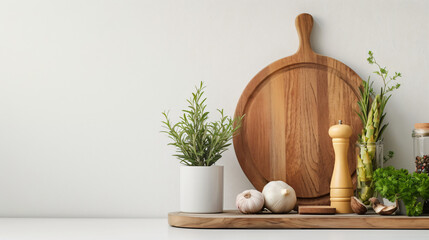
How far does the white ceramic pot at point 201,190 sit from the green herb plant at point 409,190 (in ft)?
1.27

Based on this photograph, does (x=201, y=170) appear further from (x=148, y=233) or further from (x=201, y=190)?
(x=148, y=233)

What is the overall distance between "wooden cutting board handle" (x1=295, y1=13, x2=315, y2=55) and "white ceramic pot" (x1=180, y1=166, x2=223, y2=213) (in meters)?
0.43

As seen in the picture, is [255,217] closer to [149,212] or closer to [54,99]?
[149,212]

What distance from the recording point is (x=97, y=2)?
1522 millimetres

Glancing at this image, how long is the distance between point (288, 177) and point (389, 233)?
0.38 metres

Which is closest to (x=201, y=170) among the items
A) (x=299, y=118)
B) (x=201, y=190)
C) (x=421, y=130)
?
(x=201, y=190)

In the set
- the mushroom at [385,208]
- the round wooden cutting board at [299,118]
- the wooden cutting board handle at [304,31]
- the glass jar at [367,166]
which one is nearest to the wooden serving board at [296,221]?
the mushroom at [385,208]

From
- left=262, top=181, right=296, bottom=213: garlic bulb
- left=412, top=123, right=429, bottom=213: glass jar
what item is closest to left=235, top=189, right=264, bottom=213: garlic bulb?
left=262, top=181, right=296, bottom=213: garlic bulb

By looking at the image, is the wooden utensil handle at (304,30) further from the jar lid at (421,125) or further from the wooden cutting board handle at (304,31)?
the jar lid at (421,125)

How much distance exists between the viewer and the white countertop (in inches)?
40.3

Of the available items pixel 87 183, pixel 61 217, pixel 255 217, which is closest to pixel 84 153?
pixel 87 183

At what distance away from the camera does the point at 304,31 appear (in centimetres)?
145

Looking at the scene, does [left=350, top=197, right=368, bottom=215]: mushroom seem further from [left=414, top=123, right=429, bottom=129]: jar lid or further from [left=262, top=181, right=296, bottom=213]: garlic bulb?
[left=414, top=123, right=429, bottom=129]: jar lid

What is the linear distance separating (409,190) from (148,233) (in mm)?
582
